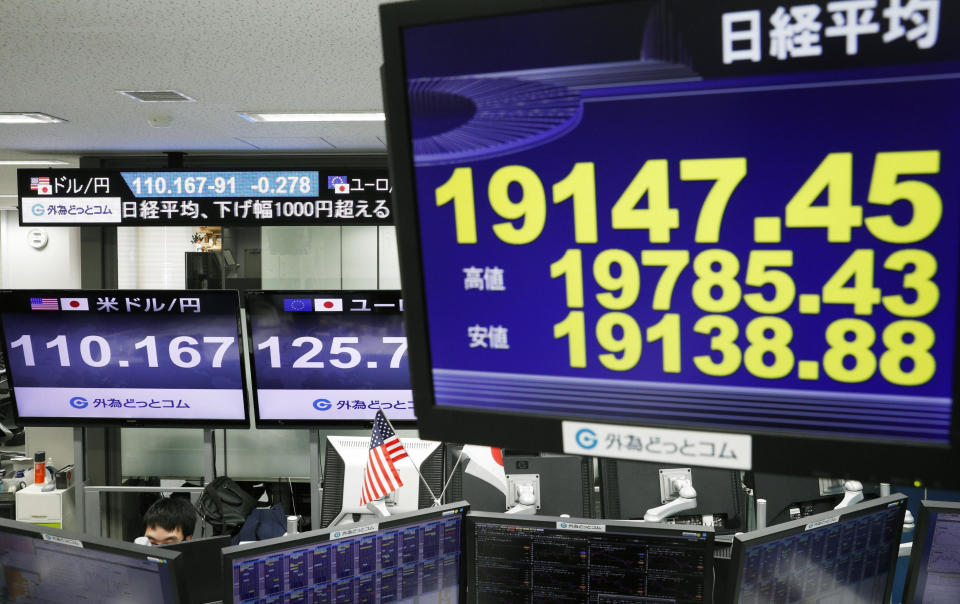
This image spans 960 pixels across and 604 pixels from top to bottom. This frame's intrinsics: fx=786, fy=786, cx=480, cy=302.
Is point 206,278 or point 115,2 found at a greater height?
point 115,2

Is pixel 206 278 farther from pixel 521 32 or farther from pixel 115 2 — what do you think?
pixel 521 32

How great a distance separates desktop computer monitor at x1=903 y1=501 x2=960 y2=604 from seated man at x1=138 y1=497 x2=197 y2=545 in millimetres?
2469

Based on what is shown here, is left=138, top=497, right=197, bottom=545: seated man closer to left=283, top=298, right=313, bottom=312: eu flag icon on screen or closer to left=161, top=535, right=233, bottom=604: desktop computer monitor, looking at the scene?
left=161, top=535, right=233, bottom=604: desktop computer monitor

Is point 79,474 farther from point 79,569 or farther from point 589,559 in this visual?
point 589,559

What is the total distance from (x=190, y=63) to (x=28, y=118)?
195 centimetres

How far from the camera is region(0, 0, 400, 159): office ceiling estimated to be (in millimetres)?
2684

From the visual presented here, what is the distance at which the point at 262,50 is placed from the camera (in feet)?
10.3

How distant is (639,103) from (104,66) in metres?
3.26

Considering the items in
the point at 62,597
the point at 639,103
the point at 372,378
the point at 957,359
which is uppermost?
the point at 639,103

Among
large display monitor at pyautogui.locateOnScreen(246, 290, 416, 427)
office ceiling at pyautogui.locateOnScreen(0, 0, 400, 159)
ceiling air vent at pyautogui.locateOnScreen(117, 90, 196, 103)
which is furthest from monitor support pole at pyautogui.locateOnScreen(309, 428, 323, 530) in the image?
ceiling air vent at pyautogui.locateOnScreen(117, 90, 196, 103)

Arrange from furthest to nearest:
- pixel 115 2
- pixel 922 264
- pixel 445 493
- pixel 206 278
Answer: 1. pixel 206 278
2. pixel 445 493
3. pixel 115 2
4. pixel 922 264

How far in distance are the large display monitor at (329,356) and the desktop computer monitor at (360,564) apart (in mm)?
1308

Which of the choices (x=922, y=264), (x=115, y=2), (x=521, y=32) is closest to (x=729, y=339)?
(x=922, y=264)

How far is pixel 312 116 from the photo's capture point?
15.0 ft
